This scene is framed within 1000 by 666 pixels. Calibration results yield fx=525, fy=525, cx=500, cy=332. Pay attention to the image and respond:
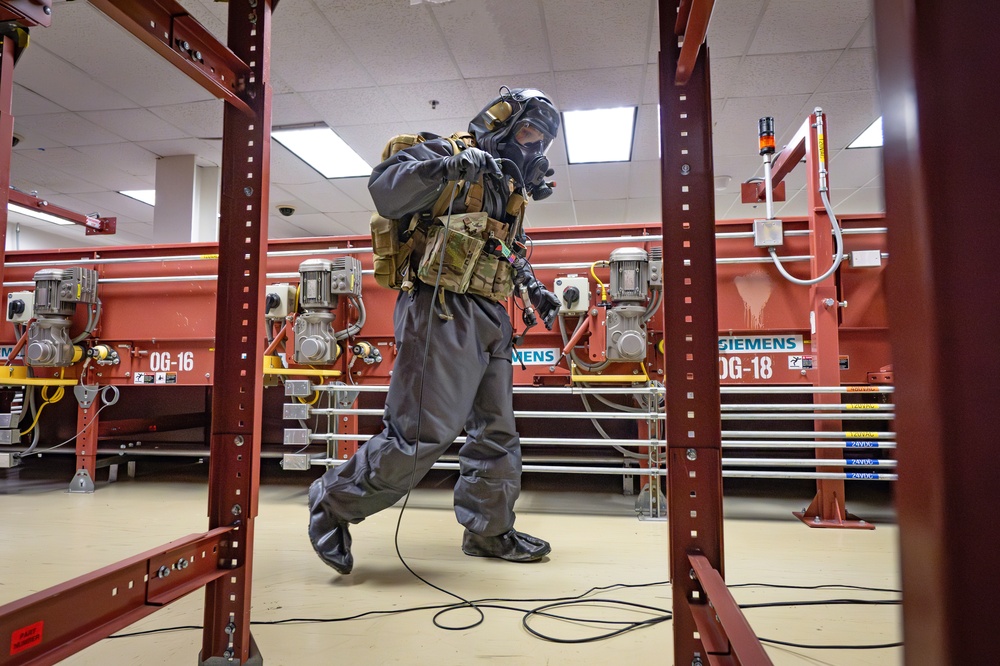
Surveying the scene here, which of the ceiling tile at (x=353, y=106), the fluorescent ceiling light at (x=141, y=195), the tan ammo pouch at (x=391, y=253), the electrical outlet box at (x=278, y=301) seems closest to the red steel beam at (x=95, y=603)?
the tan ammo pouch at (x=391, y=253)

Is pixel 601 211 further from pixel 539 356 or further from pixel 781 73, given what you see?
pixel 539 356

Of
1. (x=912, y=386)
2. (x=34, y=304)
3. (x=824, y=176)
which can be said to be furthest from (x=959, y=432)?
(x=34, y=304)

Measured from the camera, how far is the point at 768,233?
2846 mm

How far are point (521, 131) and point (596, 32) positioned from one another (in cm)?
230

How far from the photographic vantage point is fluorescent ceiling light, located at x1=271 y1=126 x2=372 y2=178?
5.34 meters

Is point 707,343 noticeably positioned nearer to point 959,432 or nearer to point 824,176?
point 959,432

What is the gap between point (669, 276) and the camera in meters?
1.10

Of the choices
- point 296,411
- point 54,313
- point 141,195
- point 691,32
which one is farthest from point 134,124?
point 691,32

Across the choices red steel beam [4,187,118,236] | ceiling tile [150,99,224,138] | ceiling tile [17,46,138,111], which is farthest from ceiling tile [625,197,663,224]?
red steel beam [4,187,118,236]

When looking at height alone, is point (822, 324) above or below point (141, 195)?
below

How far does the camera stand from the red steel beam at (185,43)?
948 millimetres

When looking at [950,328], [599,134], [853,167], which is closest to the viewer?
[950,328]

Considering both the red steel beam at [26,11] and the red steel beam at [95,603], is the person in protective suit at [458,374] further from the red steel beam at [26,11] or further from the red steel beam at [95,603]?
the red steel beam at [26,11]

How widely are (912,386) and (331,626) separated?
152 cm
